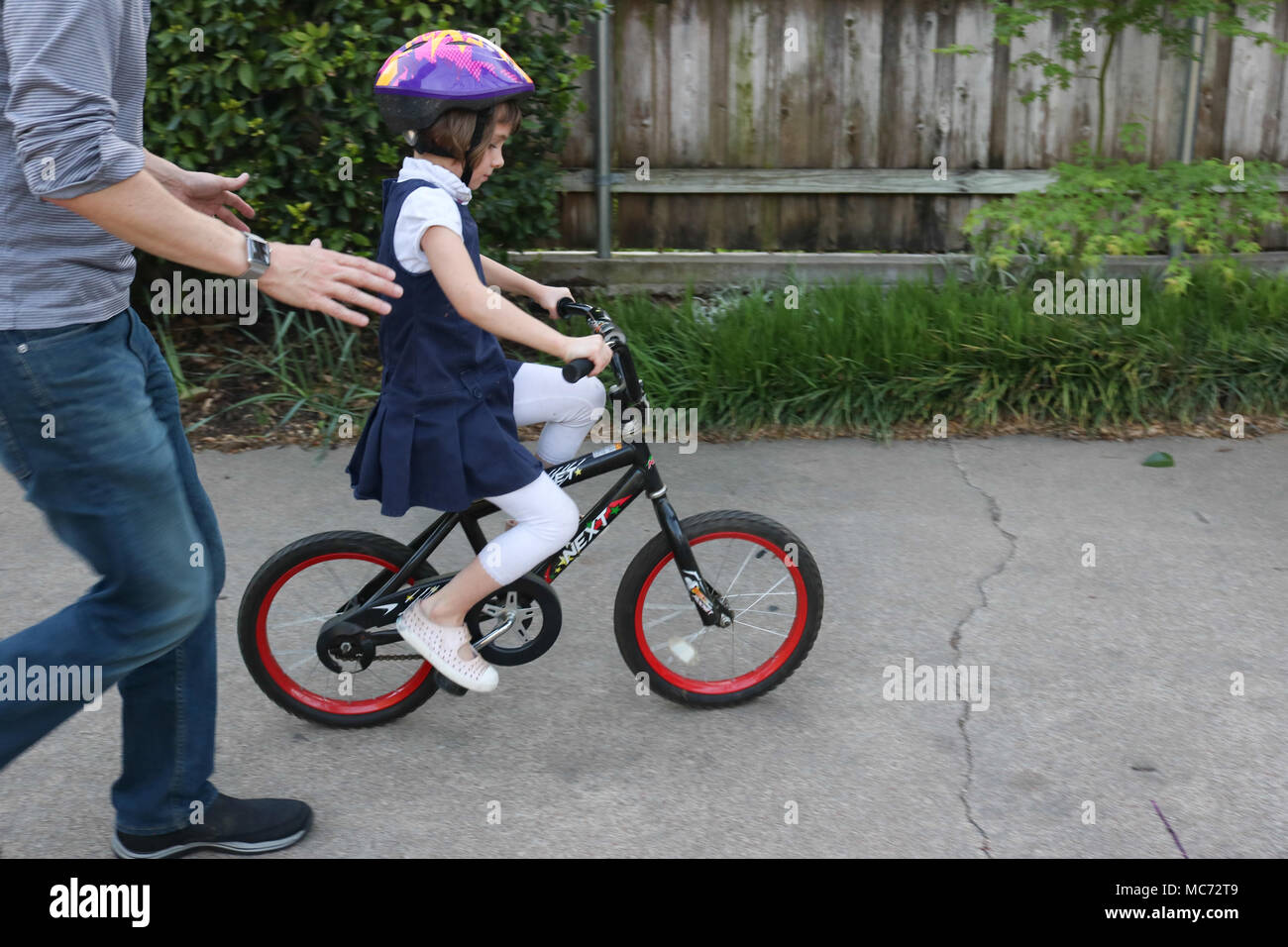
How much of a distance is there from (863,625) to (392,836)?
173cm

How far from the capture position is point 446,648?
3.27m

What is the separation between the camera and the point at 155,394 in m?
2.68

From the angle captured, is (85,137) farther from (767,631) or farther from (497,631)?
(767,631)

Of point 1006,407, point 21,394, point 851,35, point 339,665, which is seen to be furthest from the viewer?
point 851,35

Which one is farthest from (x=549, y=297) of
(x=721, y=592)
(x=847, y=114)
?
(x=847, y=114)

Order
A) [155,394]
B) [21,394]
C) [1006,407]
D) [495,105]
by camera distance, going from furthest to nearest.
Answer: [1006,407] < [495,105] < [155,394] < [21,394]

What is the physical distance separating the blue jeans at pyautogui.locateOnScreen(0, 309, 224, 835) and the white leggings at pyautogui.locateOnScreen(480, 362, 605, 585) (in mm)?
686

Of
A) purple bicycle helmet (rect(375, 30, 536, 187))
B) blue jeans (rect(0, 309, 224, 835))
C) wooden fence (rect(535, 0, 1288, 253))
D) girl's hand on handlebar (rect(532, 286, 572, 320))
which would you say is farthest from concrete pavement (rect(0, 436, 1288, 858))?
wooden fence (rect(535, 0, 1288, 253))

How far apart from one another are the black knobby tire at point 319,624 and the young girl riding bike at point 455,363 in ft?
0.60

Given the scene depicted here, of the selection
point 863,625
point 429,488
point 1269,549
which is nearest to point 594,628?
point 863,625

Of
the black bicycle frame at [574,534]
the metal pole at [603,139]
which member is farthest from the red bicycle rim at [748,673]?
the metal pole at [603,139]

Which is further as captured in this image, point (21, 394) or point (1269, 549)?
point (1269, 549)

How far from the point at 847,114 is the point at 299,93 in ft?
9.99

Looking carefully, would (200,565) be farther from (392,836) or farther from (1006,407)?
(1006,407)
